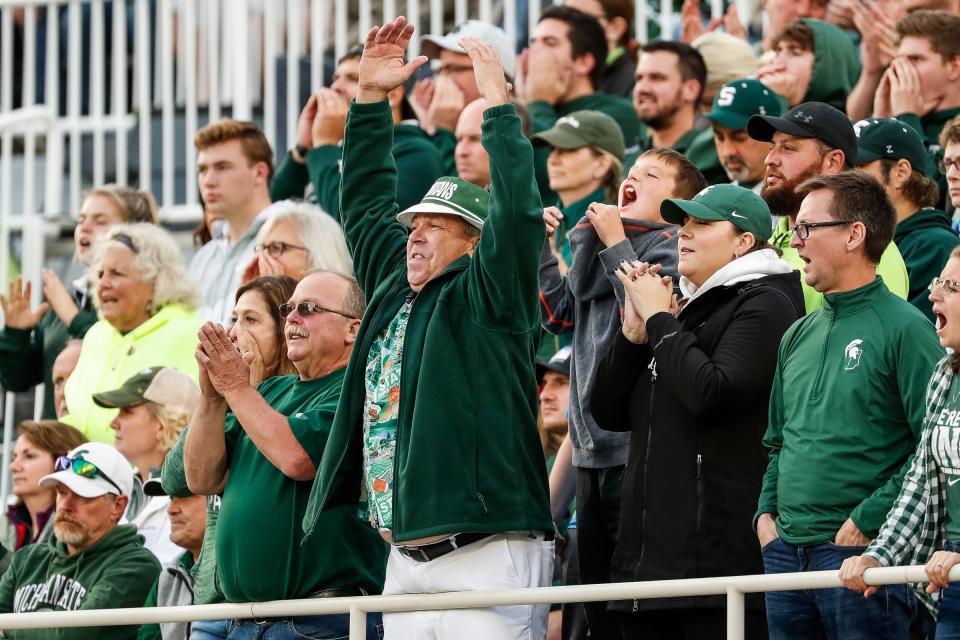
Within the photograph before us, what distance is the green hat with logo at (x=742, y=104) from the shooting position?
805cm

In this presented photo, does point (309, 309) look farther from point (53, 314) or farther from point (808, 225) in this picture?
point (53, 314)

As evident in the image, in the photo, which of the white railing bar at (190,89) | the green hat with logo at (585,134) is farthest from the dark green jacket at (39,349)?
A: the green hat with logo at (585,134)

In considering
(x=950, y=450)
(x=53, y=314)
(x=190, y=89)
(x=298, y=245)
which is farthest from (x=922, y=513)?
(x=190, y=89)

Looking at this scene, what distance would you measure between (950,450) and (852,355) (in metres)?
0.55

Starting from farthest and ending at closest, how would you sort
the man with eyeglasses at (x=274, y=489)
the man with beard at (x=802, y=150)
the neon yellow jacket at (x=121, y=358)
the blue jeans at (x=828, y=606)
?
the neon yellow jacket at (x=121, y=358) < the man with beard at (x=802, y=150) < the man with eyeglasses at (x=274, y=489) < the blue jeans at (x=828, y=606)

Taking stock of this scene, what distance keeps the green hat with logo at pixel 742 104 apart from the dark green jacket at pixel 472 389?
7.47 feet

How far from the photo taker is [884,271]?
6.37 m

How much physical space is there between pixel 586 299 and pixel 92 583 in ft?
7.80

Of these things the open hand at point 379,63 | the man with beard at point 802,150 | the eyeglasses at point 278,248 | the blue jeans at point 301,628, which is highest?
the open hand at point 379,63

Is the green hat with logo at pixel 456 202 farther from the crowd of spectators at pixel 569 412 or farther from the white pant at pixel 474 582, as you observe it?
the white pant at pixel 474 582

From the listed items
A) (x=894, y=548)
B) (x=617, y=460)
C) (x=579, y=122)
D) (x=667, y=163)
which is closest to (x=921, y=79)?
A: (x=579, y=122)

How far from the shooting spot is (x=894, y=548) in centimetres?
518

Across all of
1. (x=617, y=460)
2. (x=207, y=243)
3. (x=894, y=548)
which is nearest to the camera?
(x=894, y=548)

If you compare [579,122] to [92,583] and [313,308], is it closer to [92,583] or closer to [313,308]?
[313,308]
